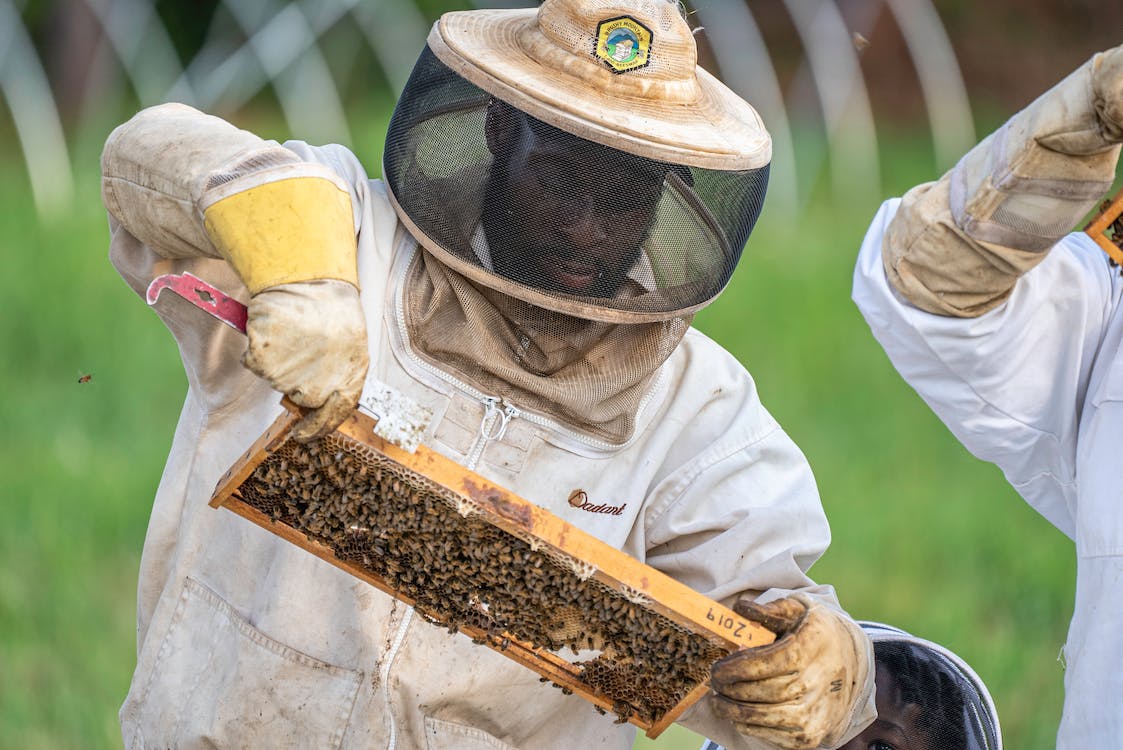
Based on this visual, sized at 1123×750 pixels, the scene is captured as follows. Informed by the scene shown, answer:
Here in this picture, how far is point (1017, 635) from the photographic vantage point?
25.0 ft

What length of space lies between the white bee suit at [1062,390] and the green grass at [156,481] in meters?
3.21

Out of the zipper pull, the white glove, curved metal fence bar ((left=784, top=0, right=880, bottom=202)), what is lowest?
curved metal fence bar ((left=784, top=0, right=880, bottom=202))

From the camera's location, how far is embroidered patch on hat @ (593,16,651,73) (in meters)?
3.29

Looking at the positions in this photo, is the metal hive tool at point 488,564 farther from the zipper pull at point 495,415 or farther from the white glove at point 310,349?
the zipper pull at point 495,415

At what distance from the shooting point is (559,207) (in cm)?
325

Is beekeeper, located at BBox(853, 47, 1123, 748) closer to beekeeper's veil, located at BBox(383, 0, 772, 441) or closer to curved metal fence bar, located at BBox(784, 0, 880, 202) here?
beekeeper's veil, located at BBox(383, 0, 772, 441)

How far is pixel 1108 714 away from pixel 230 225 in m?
2.26

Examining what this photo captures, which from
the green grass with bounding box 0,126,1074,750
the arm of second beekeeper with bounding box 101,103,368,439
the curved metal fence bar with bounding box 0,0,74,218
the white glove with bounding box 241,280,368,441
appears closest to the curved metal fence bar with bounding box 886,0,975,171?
the green grass with bounding box 0,126,1074,750

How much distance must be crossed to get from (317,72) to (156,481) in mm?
6929

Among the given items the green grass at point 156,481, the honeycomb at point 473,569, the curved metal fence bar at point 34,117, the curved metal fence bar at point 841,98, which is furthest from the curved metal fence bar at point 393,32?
the honeycomb at point 473,569

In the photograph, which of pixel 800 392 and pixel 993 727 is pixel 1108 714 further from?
pixel 800 392

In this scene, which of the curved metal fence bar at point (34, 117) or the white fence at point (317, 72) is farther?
the white fence at point (317, 72)

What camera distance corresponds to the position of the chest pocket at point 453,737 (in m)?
3.47

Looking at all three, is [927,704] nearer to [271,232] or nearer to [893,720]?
[893,720]
